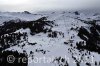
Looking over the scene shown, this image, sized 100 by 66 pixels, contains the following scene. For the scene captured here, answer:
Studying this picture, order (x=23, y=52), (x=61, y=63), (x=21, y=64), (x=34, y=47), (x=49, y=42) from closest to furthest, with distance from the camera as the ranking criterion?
1. (x=21, y=64)
2. (x=61, y=63)
3. (x=23, y=52)
4. (x=34, y=47)
5. (x=49, y=42)

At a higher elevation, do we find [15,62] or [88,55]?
[15,62]

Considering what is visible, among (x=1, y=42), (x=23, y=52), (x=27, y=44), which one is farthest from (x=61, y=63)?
(x=1, y=42)

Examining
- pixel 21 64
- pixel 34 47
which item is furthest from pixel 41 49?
A: pixel 21 64

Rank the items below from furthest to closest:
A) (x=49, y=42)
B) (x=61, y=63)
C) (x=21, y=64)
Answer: (x=49, y=42) → (x=61, y=63) → (x=21, y=64)

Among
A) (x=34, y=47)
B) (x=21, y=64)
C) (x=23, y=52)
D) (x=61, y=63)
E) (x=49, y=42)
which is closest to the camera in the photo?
(x=21, y=64)

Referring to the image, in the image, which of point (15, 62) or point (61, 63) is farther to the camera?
point (61, 63)

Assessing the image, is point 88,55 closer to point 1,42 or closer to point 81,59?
point 81,59

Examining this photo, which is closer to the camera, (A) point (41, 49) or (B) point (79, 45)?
(A) point (41, 49)

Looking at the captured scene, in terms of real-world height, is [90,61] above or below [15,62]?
below

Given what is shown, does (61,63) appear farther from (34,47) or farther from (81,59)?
(34,47)
